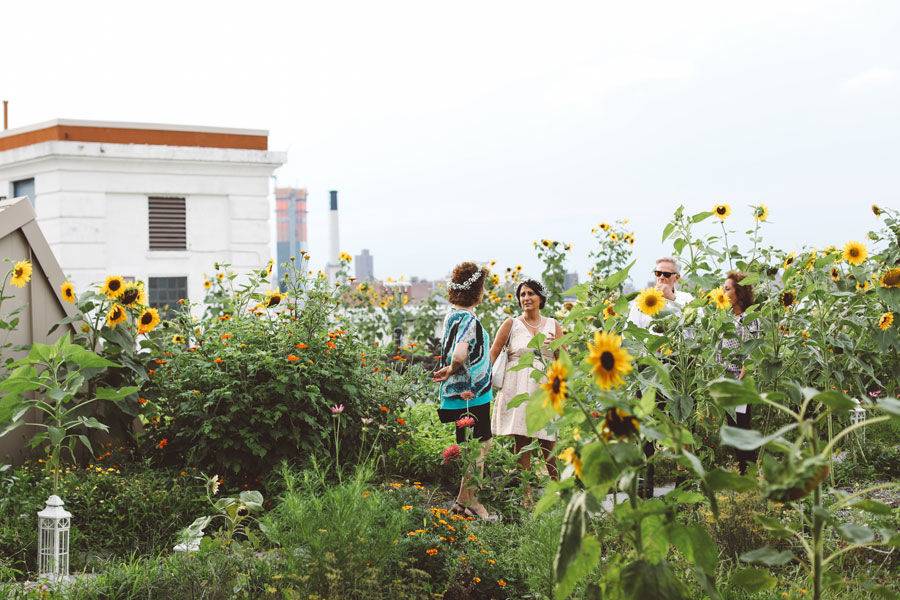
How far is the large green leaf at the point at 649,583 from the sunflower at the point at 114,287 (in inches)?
179

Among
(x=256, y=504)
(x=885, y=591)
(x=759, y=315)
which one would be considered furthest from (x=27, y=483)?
(x=885, y=591)

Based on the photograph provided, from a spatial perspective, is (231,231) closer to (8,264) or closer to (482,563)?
(8,264)

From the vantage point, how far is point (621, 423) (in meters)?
2.11

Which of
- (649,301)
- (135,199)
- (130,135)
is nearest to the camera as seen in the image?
(649,301)

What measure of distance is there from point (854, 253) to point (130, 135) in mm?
17709

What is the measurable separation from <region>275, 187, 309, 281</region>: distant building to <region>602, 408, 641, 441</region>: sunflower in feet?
191

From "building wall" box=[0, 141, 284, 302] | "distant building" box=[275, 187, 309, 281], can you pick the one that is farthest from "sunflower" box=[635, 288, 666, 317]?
"distant building" box=[275, 187, 309, 281]

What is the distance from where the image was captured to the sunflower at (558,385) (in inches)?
88.8

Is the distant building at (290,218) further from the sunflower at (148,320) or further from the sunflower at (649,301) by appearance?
the sunflower at (649,301)

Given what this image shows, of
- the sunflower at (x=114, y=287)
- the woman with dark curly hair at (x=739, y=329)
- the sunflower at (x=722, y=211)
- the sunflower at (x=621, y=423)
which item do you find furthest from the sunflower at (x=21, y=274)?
the sunflower at (x=621, y=423)

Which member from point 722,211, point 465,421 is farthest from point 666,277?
point 465,421

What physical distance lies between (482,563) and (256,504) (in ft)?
3.81

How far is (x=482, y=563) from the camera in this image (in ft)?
13.1

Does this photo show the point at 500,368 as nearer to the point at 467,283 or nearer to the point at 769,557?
the point at 467,283
